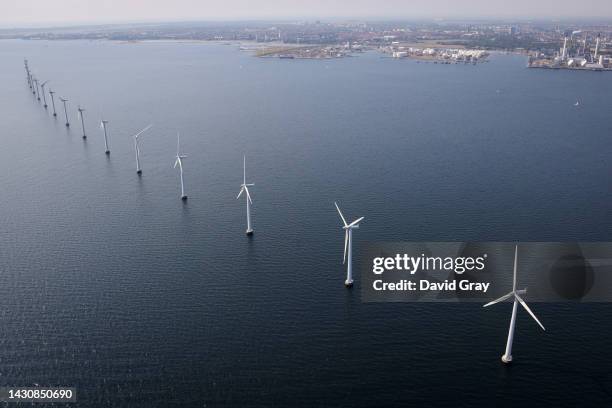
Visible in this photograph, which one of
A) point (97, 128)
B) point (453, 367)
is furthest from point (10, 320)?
point (97, 128)

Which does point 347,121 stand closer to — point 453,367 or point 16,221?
point 16,221

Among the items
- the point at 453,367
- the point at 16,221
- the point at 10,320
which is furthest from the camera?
the point at 16,221

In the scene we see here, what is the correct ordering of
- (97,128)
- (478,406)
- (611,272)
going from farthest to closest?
(97,128)
(611,272)
(478,406)

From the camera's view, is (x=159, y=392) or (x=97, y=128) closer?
(x=159, y=392)

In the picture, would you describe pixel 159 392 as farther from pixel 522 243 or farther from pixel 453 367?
pixel 522 243

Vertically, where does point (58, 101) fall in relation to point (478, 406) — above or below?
above

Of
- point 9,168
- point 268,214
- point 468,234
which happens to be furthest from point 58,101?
point 468,234
